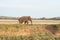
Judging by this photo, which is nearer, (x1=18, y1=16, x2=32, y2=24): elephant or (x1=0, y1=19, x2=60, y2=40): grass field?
(x1=0, y1=19, x2=60, y2=40): grass field

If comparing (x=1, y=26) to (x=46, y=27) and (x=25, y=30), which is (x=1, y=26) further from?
(x=46, y=27)

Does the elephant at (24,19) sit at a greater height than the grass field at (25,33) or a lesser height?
greater

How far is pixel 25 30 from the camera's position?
93.8ft

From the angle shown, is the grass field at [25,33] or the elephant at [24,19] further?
the elephant at [24,19]

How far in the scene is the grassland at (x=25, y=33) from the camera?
2500 centimetres

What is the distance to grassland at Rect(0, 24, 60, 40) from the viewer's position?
25.0 meters

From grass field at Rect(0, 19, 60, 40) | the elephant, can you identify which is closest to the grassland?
grass field at Rect(0, 19, 60, 40)

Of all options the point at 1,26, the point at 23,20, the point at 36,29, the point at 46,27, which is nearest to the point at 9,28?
the point at 1,26

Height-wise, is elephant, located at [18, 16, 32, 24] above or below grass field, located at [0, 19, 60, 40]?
above

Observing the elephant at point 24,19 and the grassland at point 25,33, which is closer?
the grassland at point 25,33

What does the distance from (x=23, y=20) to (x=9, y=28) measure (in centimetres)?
740

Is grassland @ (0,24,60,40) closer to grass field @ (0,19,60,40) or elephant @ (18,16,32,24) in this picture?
grass field @ (0,19,60,40)

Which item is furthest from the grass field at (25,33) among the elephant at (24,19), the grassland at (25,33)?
the elephant at (24,19)

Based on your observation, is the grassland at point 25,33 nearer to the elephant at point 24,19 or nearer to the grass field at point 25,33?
the grass field at point 25,33
